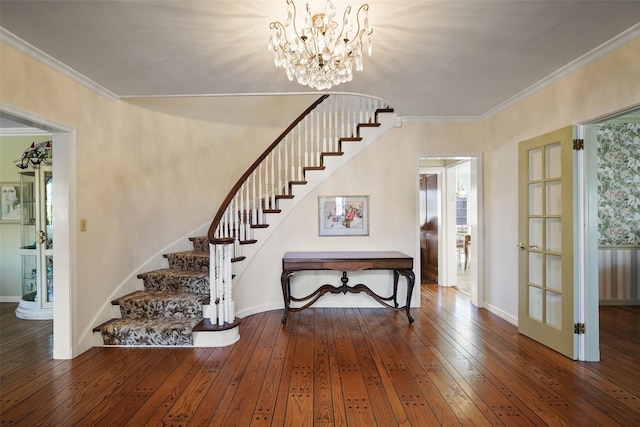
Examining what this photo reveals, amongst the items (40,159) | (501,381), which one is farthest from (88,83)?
(501,381)

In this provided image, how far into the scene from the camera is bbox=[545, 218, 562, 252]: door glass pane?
2.98 m

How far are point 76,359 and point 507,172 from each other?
16.6 feet

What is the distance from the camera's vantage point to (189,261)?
3.96 metres

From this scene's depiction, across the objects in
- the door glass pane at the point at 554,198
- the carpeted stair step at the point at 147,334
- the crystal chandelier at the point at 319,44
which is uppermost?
the crystal chandelier at the point at 319,44

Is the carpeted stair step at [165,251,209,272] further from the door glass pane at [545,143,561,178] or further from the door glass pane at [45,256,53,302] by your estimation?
the door glass pane at [545,143,561,178]

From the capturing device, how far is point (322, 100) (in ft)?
14.7

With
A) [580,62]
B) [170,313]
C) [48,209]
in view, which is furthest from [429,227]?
[48,209]

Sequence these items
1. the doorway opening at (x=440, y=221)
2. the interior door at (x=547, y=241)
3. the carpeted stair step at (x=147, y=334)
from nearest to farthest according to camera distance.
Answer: the interior door at (x=547, y=241) < the carpeted stair step at (x=147, y=334) < the doorway opening at (x=440, y=221)

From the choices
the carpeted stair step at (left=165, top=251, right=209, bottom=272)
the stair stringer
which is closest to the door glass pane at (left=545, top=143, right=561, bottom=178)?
the stair stringer

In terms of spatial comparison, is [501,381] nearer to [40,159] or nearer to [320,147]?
[320,147]

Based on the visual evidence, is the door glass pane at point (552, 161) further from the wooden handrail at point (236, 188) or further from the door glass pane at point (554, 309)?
the wooden handrail at point (236, 188)

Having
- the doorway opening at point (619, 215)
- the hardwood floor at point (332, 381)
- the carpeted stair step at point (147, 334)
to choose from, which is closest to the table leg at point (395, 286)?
the hardwood floor at point (332, 381)

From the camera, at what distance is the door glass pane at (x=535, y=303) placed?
322cm

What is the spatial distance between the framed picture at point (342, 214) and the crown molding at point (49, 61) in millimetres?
2789
